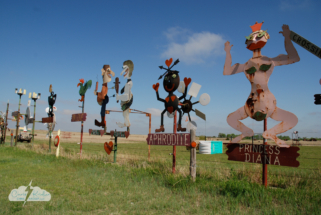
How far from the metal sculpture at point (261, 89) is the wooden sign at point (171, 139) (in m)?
1.40

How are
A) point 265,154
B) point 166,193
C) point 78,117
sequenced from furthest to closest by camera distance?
point 78,117
point 265,154
point 166,193

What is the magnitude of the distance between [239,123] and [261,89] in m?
1.09

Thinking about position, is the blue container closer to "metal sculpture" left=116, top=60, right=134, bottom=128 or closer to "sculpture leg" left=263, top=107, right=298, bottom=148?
"metal sculpture" left=116, top=60, right=134, bottom=128

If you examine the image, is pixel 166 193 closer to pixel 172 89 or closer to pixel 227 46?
pixel 172 89

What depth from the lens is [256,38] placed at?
617 cm

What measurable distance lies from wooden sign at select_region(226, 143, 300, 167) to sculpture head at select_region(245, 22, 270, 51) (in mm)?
2702

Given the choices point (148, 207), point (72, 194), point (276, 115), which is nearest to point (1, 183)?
point (72, 194)

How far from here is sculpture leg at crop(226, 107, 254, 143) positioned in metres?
6.25

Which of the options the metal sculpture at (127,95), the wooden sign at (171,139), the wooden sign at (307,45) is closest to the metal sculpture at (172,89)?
the wooden sign at (171,139)

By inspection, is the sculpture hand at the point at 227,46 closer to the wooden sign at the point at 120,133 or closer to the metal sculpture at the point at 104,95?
the wooden sign at the point at 120,133

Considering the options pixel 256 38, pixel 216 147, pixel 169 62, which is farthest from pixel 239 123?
pixel 216 147

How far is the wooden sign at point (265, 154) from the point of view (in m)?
5.43

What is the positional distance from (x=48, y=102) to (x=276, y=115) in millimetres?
15567

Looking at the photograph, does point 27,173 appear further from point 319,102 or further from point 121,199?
point 319,102
